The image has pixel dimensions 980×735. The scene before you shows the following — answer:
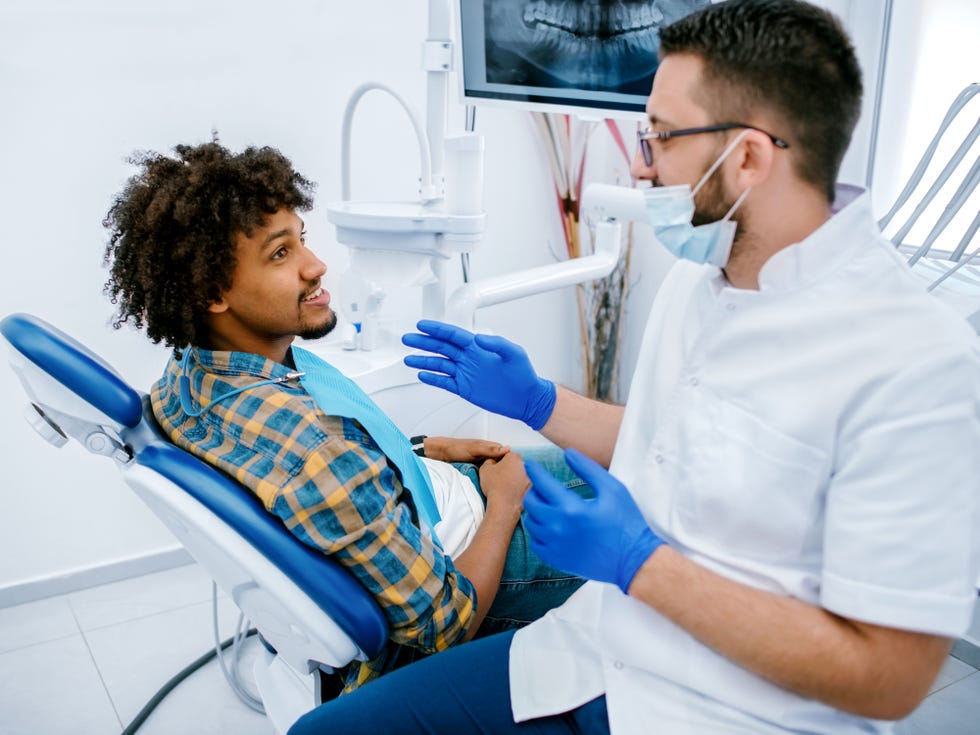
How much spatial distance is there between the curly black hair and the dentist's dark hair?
678 mm

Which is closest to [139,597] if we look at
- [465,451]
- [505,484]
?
[465,451]

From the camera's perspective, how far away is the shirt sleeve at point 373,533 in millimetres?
1062

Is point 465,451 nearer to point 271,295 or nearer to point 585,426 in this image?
point 585,426

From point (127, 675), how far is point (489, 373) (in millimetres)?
Answer: 1256

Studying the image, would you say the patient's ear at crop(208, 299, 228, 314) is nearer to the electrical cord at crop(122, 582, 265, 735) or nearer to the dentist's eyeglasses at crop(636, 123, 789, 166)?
the dentist's eyeglasses at crop(636, 123, 789, 166)

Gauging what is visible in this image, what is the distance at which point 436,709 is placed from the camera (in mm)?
1089

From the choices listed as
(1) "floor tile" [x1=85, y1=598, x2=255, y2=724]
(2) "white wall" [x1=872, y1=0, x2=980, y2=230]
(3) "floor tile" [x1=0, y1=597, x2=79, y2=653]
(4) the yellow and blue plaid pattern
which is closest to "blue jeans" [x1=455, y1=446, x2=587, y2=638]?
→ (4) the yellow and blue plaid pattern

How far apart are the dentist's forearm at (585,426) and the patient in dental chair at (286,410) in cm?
15

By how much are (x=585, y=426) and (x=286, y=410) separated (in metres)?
0.50

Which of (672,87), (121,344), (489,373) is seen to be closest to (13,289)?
(121,344)

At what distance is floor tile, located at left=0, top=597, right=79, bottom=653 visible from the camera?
6.77 ft

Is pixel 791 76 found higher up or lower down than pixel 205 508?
higher up

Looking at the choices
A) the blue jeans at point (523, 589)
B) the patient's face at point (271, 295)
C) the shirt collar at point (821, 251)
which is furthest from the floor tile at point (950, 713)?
the patient's face at point (271, 295)

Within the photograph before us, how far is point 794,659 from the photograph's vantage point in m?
0.85
